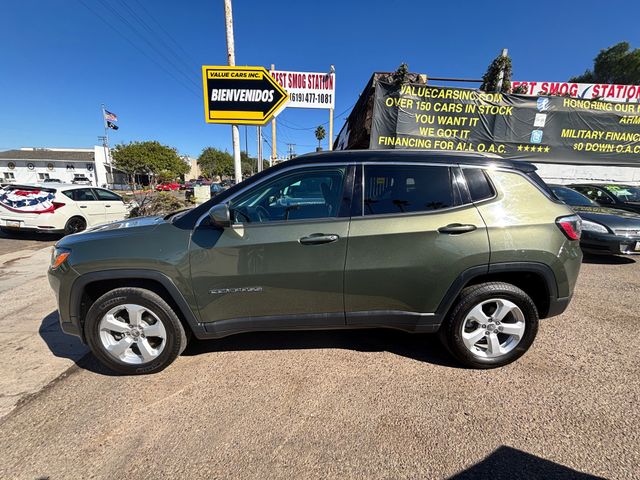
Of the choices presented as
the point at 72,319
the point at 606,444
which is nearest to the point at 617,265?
the point at 606,444

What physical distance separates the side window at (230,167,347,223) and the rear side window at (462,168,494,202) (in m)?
1.05

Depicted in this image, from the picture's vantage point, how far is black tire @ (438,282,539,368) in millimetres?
2439

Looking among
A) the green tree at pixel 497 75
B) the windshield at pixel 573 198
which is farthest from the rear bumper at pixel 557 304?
the green tree at pixel 497 75

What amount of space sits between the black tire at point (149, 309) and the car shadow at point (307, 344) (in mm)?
300

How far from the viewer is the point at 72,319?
2.41 metres

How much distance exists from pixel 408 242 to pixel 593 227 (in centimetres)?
524

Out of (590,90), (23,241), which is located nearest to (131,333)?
(23,241)

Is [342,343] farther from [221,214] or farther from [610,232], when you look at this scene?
[610,232]

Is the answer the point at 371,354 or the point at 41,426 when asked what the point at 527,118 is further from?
the point at 41,426

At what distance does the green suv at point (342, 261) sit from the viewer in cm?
229

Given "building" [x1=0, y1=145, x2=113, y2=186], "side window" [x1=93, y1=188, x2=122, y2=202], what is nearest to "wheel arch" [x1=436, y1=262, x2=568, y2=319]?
"side window" [x1=93, y1=188, x2=122, y2=202]

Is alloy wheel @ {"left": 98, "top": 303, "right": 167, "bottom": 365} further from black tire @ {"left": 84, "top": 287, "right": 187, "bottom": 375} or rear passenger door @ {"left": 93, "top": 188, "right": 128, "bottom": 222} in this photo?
rear passenger door @ {"left": 93, "top": 188, "right": 128, "bottom": 222}

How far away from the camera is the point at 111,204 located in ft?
27.9

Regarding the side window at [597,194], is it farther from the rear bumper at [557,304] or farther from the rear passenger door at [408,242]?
the rear passenger door at [408,242]
